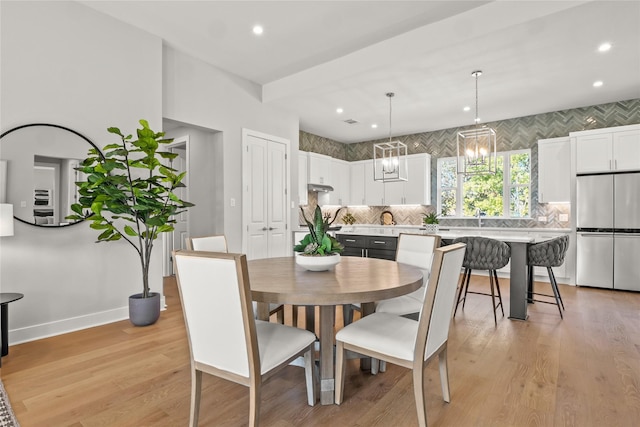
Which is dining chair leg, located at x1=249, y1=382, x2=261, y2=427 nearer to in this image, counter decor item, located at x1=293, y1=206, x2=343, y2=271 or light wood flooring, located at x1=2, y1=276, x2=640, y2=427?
light wood flooring, located at x1=2, y1=276, x2=640, y2=427

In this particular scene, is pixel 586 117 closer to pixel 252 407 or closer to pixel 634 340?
pixel 634 340

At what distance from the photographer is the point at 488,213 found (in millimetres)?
6348

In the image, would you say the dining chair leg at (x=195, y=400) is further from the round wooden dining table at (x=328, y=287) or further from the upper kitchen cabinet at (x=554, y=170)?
the upper kitchen cabinet at (x=554, y=170)

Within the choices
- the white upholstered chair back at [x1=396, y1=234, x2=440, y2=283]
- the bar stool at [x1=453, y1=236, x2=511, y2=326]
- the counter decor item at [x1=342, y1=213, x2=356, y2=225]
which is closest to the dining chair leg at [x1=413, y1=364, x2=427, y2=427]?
the white upholstered chair back at [x1=396, y1=234, x2=440, y2=283]

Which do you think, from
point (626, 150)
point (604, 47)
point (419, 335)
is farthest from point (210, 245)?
point (626, 150)

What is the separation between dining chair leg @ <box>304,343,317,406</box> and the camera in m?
1.76

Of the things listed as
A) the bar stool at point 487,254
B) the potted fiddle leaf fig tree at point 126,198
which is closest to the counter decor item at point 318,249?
the potted fiddle leaf fig tree at point 126,198

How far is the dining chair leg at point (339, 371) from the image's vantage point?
178 centimetres

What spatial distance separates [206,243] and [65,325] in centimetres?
162

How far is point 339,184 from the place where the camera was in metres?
7.43

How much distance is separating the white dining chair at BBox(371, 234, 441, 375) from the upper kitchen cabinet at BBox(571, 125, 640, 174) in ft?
13.1

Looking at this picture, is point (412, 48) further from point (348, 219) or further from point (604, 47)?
point (348, 219)

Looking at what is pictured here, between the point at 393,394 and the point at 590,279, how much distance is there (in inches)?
180

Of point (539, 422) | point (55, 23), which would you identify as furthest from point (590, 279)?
point (55, 23)
